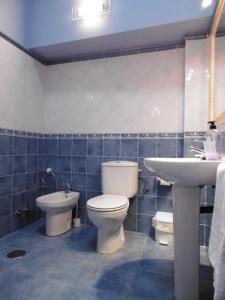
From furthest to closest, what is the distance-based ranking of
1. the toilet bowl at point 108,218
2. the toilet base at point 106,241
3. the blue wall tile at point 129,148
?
the blue wall tile at point 129,148 → the toilet base at point 106,241 → the toilet bowl at point 108,218

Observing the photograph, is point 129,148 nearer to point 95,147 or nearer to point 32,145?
point 95,147

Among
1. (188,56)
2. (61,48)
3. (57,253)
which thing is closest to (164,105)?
(188,56)

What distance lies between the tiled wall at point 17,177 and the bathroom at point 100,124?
12mm

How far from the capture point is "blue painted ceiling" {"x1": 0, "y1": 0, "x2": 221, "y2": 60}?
181 centimetres

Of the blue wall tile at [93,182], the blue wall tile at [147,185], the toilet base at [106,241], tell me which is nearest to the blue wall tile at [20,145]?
the blue wall tile at [93,182]

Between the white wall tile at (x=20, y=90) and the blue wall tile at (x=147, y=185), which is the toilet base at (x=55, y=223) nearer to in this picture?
the blue wall tile at (x=147, y=185)

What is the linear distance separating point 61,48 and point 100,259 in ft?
6.95

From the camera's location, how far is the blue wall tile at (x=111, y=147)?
2.31 meters

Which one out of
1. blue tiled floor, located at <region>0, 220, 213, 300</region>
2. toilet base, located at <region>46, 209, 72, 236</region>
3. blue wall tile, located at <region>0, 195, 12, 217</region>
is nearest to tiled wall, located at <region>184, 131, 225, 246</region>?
blue tiled floor, located at <region>0, 220, 213, 300</region>

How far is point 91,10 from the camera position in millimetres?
2025

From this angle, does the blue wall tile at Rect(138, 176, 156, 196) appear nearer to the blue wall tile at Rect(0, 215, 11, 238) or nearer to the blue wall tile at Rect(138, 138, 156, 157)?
the blue wall tile at Rect(138, 138, 156, 157)

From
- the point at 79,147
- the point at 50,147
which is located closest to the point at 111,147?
the point at 79,147

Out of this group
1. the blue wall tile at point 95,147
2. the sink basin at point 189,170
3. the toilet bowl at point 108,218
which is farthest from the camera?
the blue wall tile at point 95,147

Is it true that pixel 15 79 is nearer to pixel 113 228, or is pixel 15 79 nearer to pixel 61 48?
pixel 61 48
